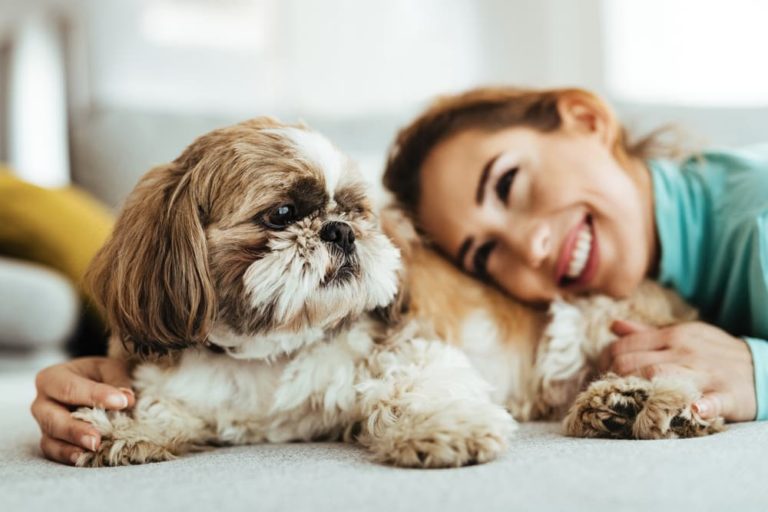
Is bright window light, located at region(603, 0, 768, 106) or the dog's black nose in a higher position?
bright window light, located at region(603, 0, 768, 106)

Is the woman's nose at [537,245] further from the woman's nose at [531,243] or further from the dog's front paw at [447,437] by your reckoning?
the dog's front paw at [447,437]

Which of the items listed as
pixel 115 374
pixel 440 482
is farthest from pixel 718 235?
pixel 115 374

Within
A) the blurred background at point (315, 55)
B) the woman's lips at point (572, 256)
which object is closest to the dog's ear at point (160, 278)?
the woman's lips at point (572, 256)

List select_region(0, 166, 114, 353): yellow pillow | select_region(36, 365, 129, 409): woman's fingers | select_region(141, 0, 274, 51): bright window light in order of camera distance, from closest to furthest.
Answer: select_region(36, 365, 129, 409): woman's fingers, select_region(0, 166, 114, 353): yellow pillow, select_region(141, 0, 274, 51): bright window light

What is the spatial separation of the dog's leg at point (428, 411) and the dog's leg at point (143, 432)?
1.26 ft

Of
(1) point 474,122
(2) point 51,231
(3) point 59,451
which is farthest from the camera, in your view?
(2) point 51,231

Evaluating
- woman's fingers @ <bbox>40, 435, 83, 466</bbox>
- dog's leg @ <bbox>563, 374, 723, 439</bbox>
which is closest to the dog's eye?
woman's fingers @ <bbox>40, 435, 83, 466</bbox>

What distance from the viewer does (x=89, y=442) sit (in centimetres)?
162

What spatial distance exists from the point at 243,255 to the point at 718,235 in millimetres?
1439

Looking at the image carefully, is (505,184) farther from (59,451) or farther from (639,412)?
(59,451)

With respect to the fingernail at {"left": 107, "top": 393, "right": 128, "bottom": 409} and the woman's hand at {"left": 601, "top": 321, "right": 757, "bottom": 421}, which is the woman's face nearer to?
the woman's hand at {"left": 601, "top": 321, "right": 757, "bottom": 421}

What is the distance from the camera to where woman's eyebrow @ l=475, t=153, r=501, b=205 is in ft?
7.59

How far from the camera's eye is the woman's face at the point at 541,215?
2270 mm

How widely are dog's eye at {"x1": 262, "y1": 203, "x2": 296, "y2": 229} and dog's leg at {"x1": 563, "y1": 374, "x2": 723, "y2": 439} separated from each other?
0.75 m
